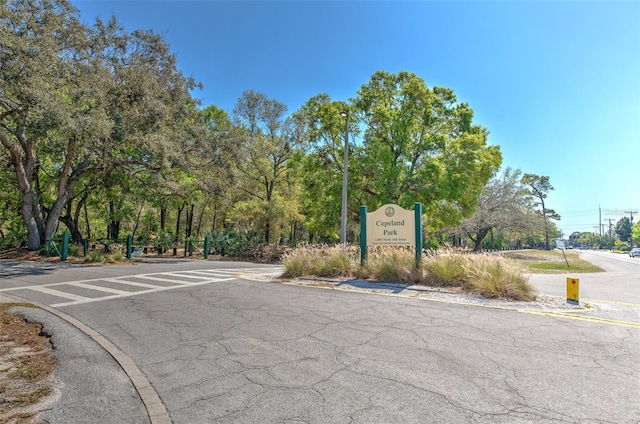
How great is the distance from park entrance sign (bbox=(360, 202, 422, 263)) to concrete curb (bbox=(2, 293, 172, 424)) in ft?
24.5

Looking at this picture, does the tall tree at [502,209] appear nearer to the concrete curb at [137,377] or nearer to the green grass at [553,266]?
the green grass at [553,266]

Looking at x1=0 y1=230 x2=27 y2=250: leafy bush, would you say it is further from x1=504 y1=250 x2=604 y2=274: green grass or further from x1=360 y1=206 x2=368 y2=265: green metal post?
x1=504 y1=250 x2=604 y2=274: green grass

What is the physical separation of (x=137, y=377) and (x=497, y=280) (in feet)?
23.2

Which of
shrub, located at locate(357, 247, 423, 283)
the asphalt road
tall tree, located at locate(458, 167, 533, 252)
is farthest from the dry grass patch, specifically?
tall tree, located at locate(458, 167, 533, 252)

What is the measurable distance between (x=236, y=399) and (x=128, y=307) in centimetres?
515

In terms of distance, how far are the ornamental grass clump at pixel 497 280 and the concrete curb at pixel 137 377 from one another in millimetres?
6775

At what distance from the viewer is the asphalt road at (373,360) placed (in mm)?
3018

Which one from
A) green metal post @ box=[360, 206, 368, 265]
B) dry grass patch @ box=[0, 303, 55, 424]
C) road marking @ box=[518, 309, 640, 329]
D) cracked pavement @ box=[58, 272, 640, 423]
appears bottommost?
dry grass patch @ box=[0, 303, 55, 424]

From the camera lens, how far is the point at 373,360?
410 centimetres

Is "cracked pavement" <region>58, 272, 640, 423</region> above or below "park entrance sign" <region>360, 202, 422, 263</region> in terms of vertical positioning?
below

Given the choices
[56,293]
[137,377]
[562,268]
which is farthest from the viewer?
[562,268]

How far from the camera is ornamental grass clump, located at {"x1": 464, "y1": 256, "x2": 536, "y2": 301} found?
24.6 feet

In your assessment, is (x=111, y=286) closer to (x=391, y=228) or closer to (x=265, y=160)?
(x=391, y=228)

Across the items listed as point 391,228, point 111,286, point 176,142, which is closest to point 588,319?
point 391,228
